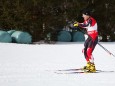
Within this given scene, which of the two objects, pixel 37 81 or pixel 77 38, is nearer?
pixel 37 81

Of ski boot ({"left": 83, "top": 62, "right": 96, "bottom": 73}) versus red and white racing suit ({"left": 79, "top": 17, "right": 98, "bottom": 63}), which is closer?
ski boot ({"left": 83, "top": 62, "right": 96, "bottom": 73})

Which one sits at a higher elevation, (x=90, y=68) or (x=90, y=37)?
(x=90, y=37)

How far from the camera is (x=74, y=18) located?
24.2 m

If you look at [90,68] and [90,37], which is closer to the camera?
[90,68]

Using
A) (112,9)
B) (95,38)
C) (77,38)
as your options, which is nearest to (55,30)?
(77,38)

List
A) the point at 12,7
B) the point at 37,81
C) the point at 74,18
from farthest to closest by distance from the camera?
the point at 74,18 < the point at 12,7 < the point at 37,81

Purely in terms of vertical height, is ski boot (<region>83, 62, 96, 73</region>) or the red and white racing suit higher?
the red and white racing suit

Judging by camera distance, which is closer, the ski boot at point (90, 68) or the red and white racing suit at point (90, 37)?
the ski boot at point (90, 68)

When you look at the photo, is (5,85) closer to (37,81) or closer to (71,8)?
(37,81)

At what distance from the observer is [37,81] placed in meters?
7.15

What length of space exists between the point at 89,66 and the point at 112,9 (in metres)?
16.4

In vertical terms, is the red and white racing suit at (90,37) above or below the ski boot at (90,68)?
above

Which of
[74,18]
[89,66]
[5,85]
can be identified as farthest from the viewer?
[74,18]

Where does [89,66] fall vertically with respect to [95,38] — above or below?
below
